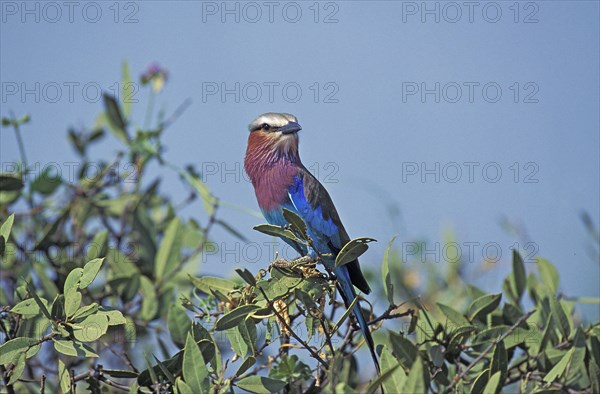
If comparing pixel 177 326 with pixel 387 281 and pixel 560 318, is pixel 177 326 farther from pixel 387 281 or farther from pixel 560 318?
pixel 560 318

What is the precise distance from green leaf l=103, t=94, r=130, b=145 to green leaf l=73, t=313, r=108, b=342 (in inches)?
85.2

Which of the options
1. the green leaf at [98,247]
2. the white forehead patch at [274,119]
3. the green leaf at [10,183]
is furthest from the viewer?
the white forehead patch at [274,119]

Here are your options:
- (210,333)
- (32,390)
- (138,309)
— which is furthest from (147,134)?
(210,333)

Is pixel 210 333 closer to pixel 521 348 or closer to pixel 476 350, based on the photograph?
pixel 476 350

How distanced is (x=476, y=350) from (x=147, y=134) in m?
2.21

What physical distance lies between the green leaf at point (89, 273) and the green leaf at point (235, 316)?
431mm

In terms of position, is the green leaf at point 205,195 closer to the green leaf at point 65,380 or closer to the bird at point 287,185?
the bird at point 287,185

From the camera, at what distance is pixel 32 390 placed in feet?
11.8

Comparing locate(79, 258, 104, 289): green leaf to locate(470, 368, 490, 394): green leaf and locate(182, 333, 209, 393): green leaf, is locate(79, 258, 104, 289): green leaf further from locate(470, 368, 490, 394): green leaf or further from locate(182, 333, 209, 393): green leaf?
locate(470, 368, 490, 394): green leaf

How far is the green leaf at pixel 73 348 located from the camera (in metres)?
2.75

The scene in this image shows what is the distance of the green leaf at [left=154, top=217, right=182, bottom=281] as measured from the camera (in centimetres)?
414

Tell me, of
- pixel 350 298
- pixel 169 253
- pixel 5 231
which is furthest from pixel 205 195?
pixel 5 231

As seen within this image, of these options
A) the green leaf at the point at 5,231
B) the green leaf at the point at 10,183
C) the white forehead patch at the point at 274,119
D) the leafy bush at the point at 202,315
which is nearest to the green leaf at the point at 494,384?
the leafy bush at the point at 202,315

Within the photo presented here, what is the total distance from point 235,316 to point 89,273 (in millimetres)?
498
